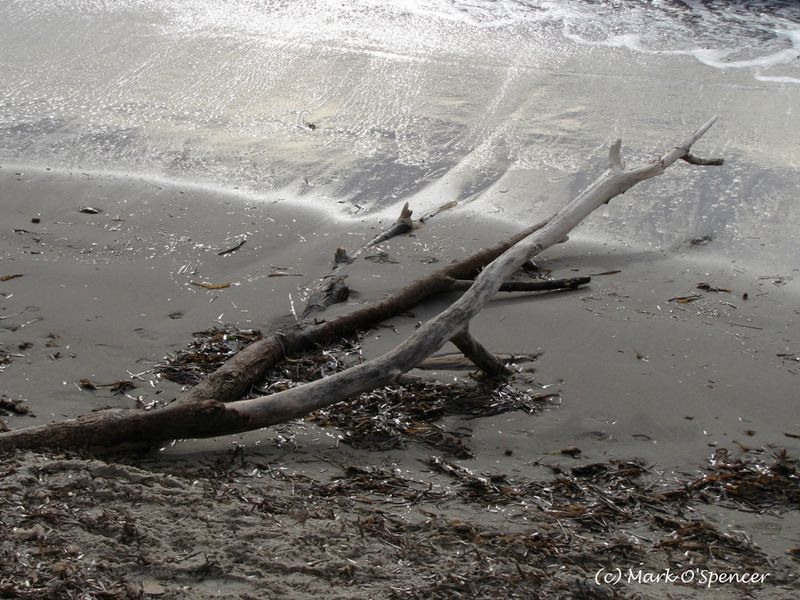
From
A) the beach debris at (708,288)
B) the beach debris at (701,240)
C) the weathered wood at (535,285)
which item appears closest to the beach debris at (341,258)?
the weathered wood at (535,285)

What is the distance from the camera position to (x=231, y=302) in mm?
4734

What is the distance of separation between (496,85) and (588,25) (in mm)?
2660

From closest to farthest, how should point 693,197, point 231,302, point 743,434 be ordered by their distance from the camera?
point 743,434, point 231,302, point 693,197

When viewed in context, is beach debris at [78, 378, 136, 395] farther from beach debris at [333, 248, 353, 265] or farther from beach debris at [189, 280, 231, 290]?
beach debris at [333, 248, 353, 265]

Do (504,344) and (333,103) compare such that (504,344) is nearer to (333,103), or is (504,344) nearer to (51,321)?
(51,321)

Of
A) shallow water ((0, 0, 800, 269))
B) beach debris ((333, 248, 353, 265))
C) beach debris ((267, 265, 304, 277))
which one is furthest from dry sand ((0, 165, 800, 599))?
shallow water ((0, 0, 800, 269))

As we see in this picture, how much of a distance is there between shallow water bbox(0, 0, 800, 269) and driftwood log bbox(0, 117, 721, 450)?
4.19 ft

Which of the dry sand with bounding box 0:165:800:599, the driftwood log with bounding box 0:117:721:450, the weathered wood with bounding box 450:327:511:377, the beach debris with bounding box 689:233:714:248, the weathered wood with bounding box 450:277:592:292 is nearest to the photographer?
the dry sand with bounding box 0:165:800:599

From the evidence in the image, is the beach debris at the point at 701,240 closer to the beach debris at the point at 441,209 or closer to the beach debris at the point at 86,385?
the beach debris at the point at 441,209

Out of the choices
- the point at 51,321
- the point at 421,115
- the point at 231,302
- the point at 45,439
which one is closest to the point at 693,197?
the point at 421,115

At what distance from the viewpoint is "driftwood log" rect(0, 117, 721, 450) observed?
131 inches

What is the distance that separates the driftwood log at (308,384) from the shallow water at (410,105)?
128 cm

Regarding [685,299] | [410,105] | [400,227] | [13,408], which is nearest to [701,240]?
[685,299]

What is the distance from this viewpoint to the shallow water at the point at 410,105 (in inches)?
241
